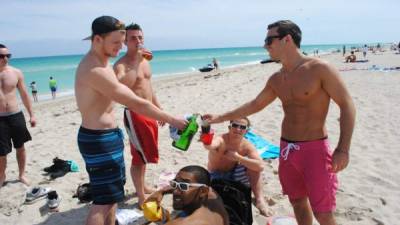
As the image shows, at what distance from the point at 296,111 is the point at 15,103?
368cm

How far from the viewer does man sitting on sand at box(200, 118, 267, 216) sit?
388cm

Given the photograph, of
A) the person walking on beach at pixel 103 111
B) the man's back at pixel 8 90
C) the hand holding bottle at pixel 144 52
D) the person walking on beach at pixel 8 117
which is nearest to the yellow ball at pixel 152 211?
the person walking on beach at pixel 103 111

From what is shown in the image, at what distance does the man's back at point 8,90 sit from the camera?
462cm

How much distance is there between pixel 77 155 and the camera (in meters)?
6.22

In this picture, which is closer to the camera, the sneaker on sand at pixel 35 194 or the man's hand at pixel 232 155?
the man's hand at pixel 232 155

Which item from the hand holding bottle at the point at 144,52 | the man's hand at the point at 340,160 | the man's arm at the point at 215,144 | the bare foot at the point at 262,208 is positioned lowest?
the bare foot at the point at 262,208

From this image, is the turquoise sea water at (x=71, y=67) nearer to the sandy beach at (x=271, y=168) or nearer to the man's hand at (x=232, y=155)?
the sandy beach at (x=271, y=168)

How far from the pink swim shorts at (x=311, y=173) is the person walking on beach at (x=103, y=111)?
1.07 meters

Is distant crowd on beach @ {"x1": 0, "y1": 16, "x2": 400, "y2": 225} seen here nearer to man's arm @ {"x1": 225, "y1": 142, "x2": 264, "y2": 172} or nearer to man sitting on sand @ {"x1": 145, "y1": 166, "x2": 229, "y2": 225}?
man sitting on sand @ {"x1": 145, "y1": 166, "x2": 229, "y2": 225}

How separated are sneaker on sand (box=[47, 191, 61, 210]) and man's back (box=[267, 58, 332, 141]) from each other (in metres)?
2.72

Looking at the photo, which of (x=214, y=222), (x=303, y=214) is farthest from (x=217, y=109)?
(x=214, y=222)

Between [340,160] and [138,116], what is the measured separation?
2.14m

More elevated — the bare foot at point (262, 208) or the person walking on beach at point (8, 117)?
the person walking on beach at point (8, 117)

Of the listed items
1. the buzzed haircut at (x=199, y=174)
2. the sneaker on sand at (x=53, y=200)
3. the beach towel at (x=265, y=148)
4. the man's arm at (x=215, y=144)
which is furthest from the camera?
the beach towel at (x=265, y=148)
